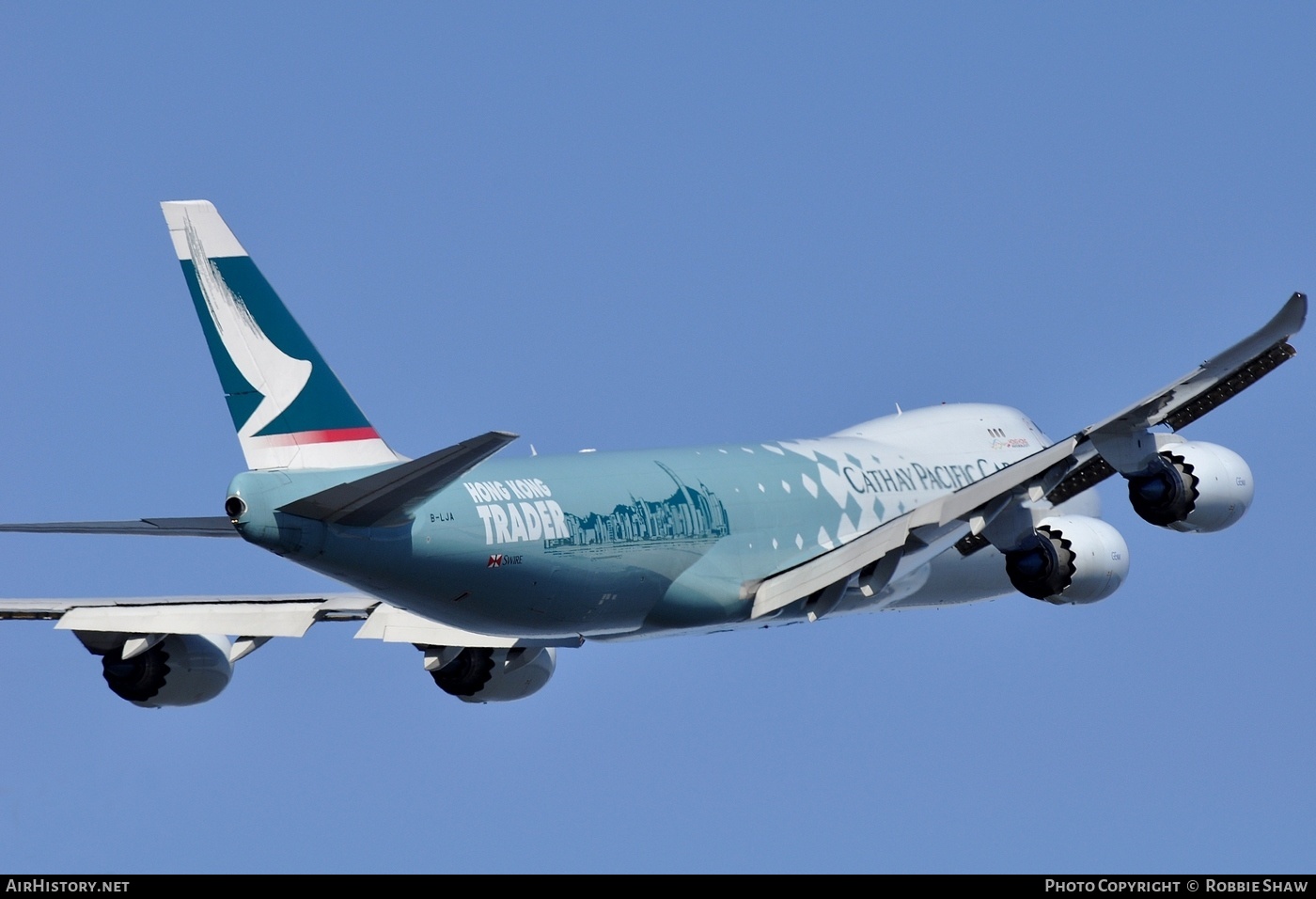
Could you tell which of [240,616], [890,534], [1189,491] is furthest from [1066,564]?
[240,616]

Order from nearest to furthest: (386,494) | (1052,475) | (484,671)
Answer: (386,494), (1052,475), (484,671)

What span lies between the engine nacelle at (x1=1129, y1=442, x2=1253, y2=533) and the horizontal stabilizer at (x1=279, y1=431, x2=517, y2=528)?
11.8 metres

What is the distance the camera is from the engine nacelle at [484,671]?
41.6 m

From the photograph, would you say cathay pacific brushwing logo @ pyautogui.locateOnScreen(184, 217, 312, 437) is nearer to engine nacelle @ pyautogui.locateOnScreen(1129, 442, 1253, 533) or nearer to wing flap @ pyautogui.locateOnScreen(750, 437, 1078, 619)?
wing flap @ pyautogui.locateOnScreen(750, 437, 1078, 619)

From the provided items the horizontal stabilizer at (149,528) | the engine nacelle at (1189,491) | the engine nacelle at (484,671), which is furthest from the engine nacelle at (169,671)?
the engine nacelle at (1189,491)

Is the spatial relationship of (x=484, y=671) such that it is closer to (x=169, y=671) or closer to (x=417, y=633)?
(x=417, y=633)

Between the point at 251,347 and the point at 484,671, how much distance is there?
11.6 meters

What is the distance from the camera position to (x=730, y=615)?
1507 inches

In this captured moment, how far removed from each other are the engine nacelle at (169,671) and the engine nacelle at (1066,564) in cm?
1355

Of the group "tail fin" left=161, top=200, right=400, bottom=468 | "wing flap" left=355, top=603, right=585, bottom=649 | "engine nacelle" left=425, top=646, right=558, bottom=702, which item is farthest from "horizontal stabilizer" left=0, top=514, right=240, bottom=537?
"engine nacelle" left=425, top=646, right=558, bottom=702

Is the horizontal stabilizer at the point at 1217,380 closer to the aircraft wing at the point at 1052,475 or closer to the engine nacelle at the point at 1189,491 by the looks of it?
the aircraft wing at the point at 1052,475

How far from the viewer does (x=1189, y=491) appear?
Result: 3706cm
